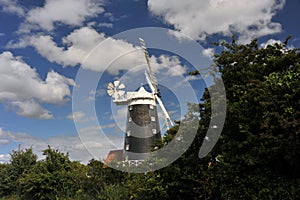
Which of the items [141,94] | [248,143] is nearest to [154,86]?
[141,94]

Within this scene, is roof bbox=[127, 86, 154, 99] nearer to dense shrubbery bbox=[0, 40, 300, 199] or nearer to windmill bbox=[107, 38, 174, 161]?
windmill bbox=[107, 38, 174, 161]

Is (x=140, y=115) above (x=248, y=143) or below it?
above

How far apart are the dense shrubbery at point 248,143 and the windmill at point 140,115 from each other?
29.3 feet

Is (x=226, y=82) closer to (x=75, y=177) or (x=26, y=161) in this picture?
(x=75, y=177)

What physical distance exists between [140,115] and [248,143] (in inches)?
597

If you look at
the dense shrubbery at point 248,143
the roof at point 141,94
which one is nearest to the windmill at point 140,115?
the roof at point 141,94

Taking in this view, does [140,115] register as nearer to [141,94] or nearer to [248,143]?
[141,94]

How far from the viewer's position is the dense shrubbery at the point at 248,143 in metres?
7.11

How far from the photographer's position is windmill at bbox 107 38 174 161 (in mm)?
21922

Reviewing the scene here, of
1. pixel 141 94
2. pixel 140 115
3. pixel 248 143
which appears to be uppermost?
pixel 141 94

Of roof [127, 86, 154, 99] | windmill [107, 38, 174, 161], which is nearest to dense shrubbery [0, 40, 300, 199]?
windmill [107, 38, 174, 161]

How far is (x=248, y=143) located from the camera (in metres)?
7.66

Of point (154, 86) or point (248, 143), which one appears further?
point (154, 86)

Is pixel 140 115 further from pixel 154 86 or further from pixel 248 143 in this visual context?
pixel 248 143
